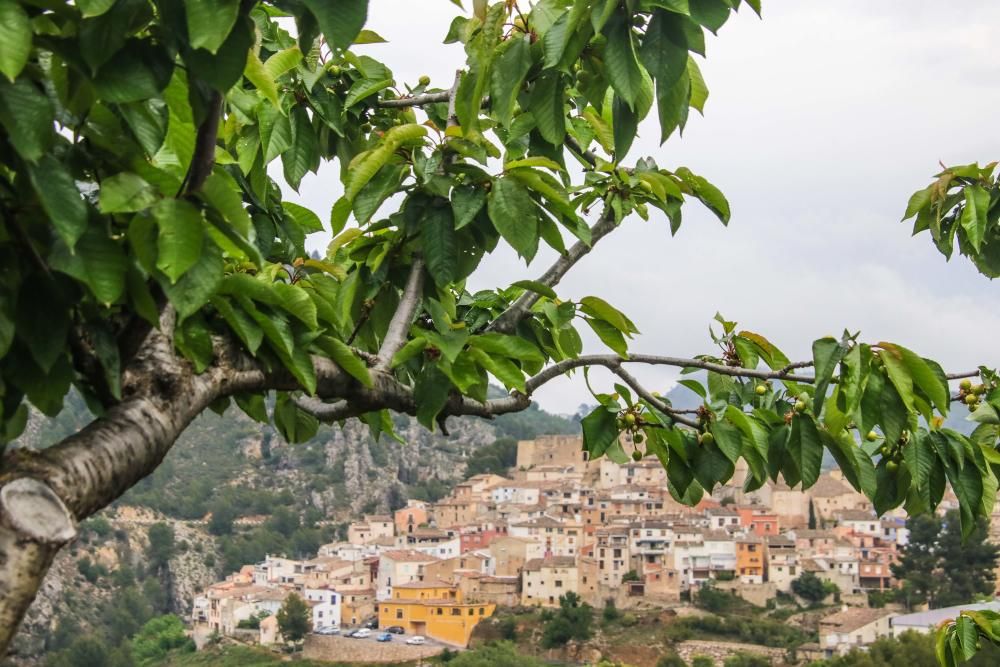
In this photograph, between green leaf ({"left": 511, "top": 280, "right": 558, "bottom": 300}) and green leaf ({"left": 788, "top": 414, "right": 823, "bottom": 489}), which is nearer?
green leaf ({"left": 511, "top": 280, "right": 558, "bottom": 300})

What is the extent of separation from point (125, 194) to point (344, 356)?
23.9 inches

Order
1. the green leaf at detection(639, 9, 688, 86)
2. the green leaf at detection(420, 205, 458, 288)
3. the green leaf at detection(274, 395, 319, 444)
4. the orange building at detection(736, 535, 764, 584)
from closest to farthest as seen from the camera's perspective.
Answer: the green leaf at detection(639, 9, 688, 86) < the green leaf at detection(420, 205, 458, 288) < the green leaf at detection(274, 395, 319, 444) < the orange building at detection(736, 535, 764, 584)

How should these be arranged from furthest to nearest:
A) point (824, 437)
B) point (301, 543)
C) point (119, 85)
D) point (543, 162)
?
1. point (301, 543)
2. point (824, 437)
3. point (543, 162)
4. point (119, 85)

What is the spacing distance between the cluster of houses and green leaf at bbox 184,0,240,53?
43163 mm

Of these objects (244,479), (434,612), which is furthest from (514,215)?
(244,479)

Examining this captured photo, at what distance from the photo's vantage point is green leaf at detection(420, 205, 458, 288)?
2066 millimetres

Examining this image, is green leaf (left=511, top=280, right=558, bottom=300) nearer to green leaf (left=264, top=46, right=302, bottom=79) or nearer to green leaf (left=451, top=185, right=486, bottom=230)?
green leaf (left=451, top=185, right=486, bottom=230)

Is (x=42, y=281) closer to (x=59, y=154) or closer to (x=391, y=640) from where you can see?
(x=59, y=154)

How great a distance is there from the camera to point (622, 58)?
5.27ft

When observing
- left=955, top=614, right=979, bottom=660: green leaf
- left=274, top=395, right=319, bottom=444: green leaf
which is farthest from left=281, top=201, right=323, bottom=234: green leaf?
left=955, top=614, right=979, bottom=660: green leaf

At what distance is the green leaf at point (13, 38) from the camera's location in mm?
1226

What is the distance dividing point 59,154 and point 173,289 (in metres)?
0.21

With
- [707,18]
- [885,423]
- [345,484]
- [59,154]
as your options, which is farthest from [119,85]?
[345,484]

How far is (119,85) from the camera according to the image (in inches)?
54.3
